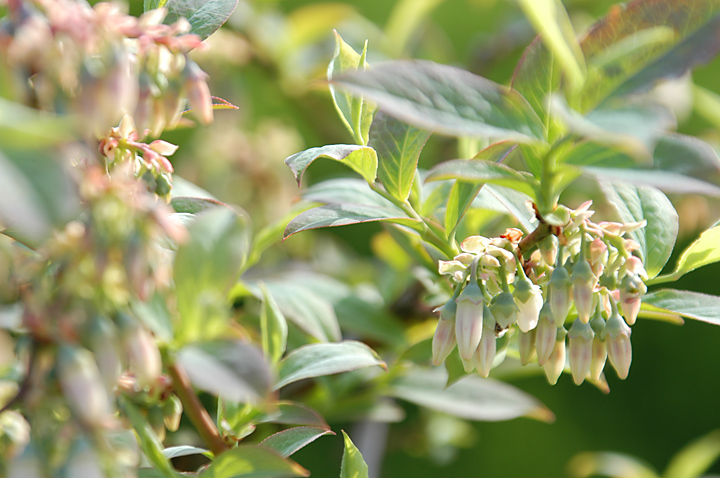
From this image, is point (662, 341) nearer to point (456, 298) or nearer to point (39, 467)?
point (456, 298)

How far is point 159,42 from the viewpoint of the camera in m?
0.26

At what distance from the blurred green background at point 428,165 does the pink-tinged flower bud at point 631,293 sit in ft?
1.74

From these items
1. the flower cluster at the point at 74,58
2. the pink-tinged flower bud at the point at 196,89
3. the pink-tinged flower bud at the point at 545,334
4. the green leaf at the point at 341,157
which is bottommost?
the pink-tinged flower bud at the point at 545,334

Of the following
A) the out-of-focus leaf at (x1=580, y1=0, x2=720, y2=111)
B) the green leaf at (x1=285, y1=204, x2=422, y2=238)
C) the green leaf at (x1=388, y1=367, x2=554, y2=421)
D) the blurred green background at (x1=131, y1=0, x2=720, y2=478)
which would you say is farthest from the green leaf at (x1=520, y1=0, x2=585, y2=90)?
the blurred green background at (x1=131, y1=0, x2=720, y2=478)

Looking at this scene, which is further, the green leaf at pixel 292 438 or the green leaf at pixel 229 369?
the green leaf at pixel 292 438

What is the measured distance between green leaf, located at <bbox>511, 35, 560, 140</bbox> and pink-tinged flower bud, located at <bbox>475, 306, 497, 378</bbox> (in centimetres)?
10

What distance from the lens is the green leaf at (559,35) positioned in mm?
260

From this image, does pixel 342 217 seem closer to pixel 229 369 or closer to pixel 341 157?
pixel 341 157

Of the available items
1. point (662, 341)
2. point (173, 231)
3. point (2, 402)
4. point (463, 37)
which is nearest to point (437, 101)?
point (173, 231)

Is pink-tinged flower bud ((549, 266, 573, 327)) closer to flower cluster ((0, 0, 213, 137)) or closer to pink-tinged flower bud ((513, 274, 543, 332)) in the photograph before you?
pink-tinged flower bud ((513, 274, 543, 332))

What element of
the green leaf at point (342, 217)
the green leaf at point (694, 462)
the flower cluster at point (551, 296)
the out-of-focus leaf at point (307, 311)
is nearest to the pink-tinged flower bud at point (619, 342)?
the flower cluster at point (551, 296)

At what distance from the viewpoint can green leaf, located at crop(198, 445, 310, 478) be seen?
0.28 m

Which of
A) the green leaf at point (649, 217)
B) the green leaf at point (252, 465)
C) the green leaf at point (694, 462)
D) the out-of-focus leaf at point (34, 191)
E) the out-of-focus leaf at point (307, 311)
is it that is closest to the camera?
the out-of-focus leaf at point (34, 191)

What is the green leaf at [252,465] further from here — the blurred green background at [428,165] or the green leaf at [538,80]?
the blurred green background at [428,165]
